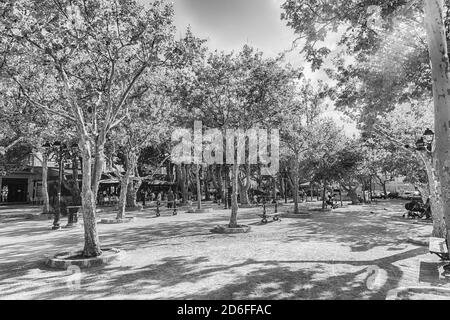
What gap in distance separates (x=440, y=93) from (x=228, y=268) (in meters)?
5.82

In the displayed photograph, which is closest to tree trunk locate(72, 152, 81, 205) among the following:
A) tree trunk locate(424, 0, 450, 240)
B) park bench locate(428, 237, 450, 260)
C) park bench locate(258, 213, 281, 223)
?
park bench locate(258, 213, 281, 223)

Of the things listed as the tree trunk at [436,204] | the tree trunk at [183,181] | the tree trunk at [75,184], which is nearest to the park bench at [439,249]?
the tree trunk at [436,204]

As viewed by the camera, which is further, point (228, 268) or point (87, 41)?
point (87, 41)

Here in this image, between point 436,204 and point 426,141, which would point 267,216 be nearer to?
point 436,204

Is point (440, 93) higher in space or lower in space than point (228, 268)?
higher

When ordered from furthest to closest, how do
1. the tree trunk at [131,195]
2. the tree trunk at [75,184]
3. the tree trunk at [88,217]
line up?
1. the tree trunk at [131,195]
2. the tree trunk at [75,184]
3. the tree trunk at [88,217]

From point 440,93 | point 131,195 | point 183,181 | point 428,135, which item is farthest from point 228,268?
point 183,181

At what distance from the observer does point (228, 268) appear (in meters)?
8.62

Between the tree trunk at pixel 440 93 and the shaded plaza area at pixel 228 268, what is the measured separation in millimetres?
2374

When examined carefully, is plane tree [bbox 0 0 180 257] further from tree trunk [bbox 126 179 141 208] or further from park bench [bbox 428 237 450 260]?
tree trunk [bbox 126 179 141 208]

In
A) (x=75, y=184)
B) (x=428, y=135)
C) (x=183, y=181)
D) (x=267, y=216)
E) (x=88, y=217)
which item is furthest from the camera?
(x=183, y=181)

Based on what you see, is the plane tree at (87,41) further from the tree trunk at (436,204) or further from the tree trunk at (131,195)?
the tree trunk at (131,195)

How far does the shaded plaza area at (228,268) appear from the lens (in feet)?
22.3
